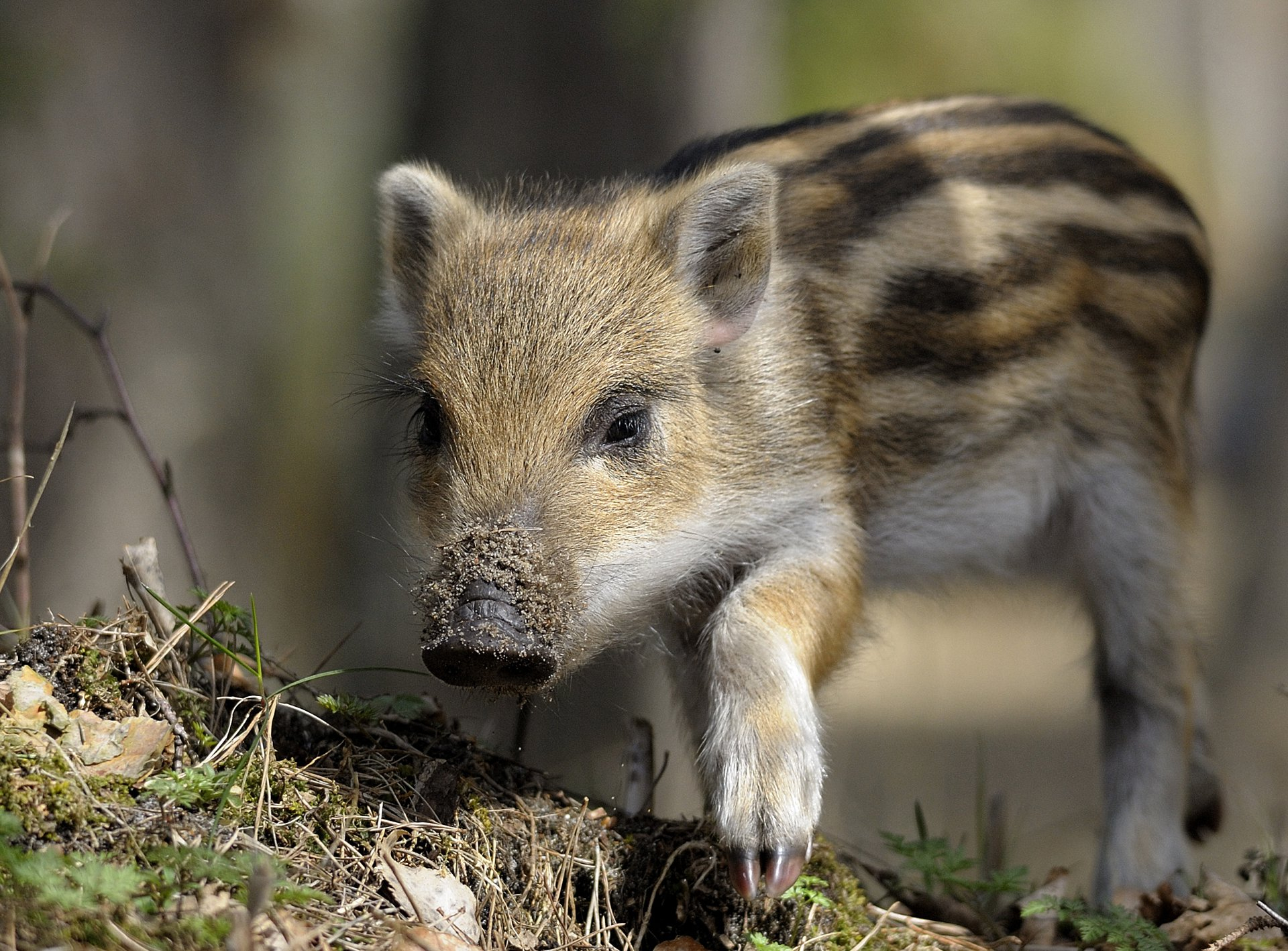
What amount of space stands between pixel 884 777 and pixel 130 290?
5.59m

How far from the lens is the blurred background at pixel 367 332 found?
21.5ft

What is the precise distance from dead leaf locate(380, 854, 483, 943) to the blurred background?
75 centimetres

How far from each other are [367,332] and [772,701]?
208 cm

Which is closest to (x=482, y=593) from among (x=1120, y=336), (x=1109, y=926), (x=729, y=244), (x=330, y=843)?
(x=330, y=843)

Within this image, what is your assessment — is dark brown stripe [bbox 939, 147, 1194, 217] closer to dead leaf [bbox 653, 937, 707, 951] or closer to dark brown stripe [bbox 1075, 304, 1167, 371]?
dark brown stripe [bbox 1075, 304, 1167, 371]

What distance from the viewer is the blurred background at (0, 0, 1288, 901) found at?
6551mm

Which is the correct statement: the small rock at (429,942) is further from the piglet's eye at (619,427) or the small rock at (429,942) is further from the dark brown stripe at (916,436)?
the dark brown stripe at (916,436)

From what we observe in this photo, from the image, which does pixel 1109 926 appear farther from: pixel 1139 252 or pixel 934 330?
pixel 1139 252

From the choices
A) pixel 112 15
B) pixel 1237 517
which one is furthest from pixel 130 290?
pixel 1237 517

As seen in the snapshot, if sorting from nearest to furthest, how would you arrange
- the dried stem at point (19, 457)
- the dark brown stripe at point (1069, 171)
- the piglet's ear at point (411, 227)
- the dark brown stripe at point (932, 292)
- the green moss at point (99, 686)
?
1. the green moss at point (99, 686)
2. the dried stem at point (19, 457)
3. the piglet's ear at point (411, 227)
4. the dark brown stripe at point (932, 292)
5. the dark brown stripe at point (1069, 171)

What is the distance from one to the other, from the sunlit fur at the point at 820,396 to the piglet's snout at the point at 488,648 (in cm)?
16

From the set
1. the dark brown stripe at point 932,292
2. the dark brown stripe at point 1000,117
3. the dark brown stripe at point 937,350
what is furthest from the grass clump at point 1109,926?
the dark brown stripe at point 1000,117

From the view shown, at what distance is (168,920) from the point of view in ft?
6.40

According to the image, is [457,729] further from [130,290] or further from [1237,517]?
[1237,517]
